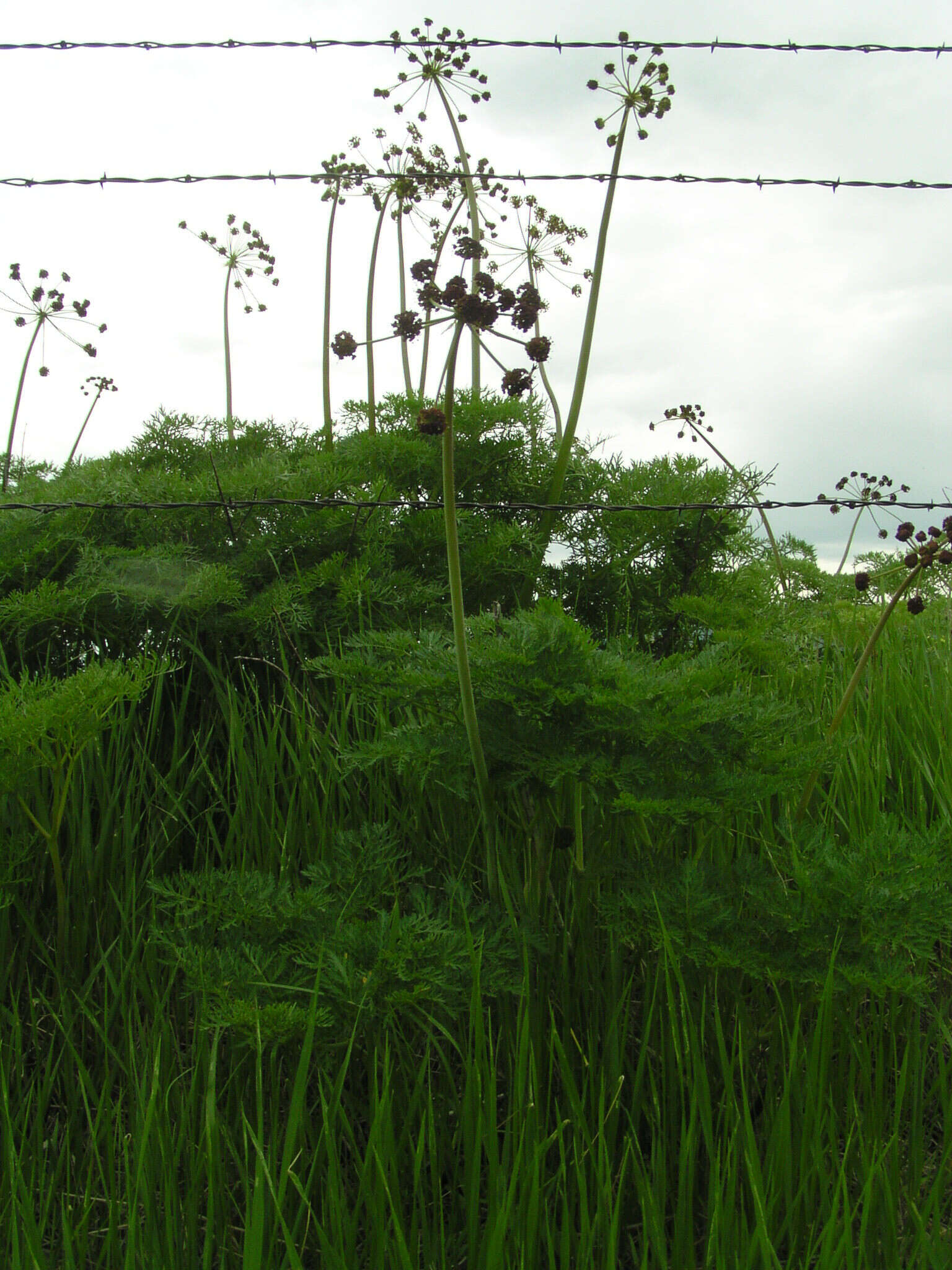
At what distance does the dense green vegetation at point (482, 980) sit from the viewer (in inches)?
64.5

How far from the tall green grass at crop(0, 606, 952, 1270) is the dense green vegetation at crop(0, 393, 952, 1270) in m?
0.01

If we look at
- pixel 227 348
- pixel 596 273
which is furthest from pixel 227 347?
pixel 596 273

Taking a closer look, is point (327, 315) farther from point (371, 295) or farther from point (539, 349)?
point (539, 349)

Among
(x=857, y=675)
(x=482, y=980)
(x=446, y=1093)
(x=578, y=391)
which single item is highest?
(x=578, y=391)

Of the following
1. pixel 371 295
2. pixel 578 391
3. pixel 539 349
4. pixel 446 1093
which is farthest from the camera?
pixel 371 295

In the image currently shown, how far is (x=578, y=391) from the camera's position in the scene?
3.89 m

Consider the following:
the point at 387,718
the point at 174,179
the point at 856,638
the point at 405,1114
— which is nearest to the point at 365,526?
the point at 387,718

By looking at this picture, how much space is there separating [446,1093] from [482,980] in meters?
0.38

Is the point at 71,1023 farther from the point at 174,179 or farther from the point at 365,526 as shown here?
the point at 174,179

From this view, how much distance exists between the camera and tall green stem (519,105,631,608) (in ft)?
12.0

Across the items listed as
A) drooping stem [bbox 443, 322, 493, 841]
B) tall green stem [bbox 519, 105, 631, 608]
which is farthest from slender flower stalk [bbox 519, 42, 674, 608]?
drooping stem [bbox 443, 322, 493, 841]

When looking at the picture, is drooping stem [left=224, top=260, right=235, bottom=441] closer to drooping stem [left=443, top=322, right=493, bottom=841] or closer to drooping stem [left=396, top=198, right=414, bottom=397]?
drooping stem [left=396, top=198, right=414, bottom=397]

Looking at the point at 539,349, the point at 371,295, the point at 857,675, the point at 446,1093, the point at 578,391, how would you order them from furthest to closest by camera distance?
the point at 371,295
the point at 578,391
the point at 857,675
the point at 446,1093
the point at 539,349

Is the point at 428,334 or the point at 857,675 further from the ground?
the point at 428,334
